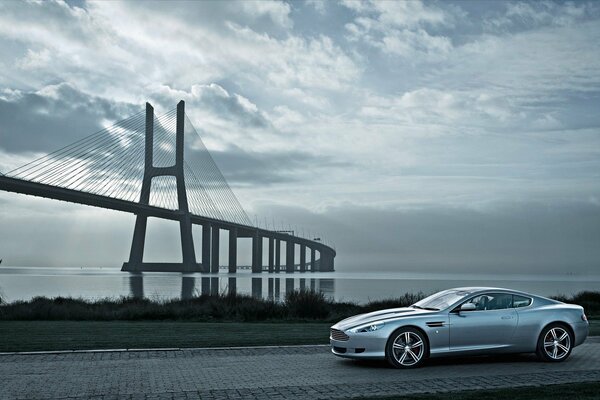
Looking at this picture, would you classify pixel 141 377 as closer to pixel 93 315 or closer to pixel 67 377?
pixel 67 377

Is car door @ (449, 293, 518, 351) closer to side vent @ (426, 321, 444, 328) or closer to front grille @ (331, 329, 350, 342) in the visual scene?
side vent @ (426, 321, 444, 328)

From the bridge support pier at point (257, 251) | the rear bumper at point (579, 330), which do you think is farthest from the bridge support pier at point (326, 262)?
the rear bumper at point (579, 330)

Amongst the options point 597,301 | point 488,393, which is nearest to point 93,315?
point 488,393

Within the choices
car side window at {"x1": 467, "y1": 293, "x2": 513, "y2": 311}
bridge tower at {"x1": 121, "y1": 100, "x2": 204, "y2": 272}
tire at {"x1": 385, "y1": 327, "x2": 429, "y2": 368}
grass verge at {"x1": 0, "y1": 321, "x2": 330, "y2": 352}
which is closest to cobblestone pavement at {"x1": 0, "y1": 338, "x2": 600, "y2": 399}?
tire at {"x1": 385, "y1": 327, "x2": 429, "y2": 368}

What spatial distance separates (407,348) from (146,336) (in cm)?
592

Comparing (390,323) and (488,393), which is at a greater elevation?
(390,323)

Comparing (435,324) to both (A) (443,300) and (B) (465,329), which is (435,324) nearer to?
(B) (465,329)

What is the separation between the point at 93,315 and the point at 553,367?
13559 millimetres

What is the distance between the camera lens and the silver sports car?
10094mm

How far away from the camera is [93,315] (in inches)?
790

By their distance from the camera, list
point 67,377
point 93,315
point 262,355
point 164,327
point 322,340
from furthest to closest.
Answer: point 93,315 → point 164,327 → point 322,340 → point 262,355 → point 67,377

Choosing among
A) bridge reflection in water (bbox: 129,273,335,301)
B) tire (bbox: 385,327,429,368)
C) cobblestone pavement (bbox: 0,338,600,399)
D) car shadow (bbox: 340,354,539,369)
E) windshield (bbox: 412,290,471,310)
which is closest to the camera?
cobblestone pavement (bbox: 0,338,600,399)

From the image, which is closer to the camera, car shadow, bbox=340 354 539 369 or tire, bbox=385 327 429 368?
tire, bbox=385 327 429 368

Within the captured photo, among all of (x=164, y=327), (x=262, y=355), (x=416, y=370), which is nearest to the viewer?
(x=416, y=370)
